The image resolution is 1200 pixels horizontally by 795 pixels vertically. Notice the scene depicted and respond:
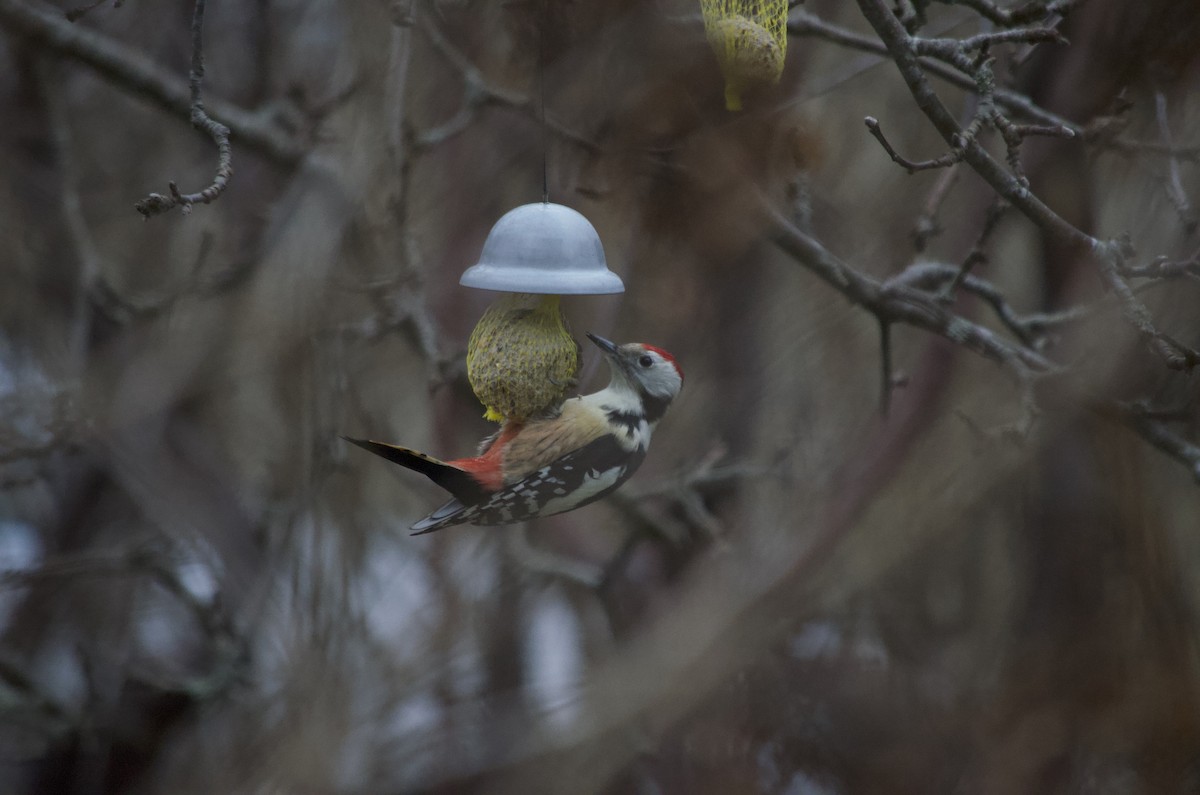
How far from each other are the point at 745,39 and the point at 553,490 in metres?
0.90

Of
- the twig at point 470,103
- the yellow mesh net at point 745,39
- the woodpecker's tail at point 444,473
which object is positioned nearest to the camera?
the woodpecker's tail at point 444,473

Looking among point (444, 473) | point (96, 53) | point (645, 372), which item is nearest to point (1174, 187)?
point (645, 372)

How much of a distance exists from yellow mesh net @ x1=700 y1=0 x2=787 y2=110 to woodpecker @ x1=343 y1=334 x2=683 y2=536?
0.55m

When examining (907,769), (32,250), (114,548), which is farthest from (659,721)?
(32,250)

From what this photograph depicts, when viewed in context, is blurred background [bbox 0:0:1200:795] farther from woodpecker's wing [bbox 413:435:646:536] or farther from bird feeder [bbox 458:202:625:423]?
woodpecker's wing [bbox 413:435:646:536]

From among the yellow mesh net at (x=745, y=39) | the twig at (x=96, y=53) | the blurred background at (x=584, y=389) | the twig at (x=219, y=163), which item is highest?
the twig at (x=96, y=53)

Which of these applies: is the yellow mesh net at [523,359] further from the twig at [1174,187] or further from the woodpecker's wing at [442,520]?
the twig at [1174,187]

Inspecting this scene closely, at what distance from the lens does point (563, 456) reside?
5.76ft

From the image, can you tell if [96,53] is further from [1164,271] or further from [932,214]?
[1164,271]

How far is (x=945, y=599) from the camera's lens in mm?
4254

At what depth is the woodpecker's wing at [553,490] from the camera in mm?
1649

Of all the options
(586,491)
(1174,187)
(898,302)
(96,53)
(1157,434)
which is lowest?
(1157,434)

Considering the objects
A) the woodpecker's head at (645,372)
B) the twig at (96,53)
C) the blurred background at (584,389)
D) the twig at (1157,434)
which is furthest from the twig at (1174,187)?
the twig at (96,53)

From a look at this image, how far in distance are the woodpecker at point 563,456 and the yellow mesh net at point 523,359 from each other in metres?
0.04
